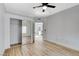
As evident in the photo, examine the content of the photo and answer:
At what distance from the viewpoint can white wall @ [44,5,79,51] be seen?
5.20 metres

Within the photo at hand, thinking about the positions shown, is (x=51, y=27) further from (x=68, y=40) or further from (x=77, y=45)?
(x=77, y=45)

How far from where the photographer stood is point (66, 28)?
6.02 meters

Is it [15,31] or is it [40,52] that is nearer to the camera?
[40,52]

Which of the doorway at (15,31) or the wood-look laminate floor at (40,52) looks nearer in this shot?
the wood-look laminate floor at (40,52)

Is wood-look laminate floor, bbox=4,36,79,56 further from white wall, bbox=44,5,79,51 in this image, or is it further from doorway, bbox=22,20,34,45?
doorway, bbox=22,20,34,45

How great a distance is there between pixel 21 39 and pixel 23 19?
1.59 meters

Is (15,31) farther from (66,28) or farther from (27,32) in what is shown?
(66,28)

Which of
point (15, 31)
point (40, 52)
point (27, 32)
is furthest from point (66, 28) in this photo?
point (15, 31)

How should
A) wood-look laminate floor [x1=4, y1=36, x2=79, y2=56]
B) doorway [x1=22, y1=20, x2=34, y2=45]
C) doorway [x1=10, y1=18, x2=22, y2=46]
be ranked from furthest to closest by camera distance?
doorway [x1=22, y1=20, x2=34, y2=45] → doorway [x1=10, y1=18, x2=22, y2=46] → wood-look laminate floor [x1=4, y1=36, x2=79, y2=56]

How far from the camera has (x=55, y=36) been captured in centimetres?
754

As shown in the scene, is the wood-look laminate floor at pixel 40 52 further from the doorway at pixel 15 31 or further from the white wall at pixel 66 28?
the doorway at pixel 15 31

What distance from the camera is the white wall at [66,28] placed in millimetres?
5199

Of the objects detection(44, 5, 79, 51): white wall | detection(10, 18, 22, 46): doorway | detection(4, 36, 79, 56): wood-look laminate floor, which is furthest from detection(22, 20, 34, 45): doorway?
detection(4, 36, 79, 56): wood-look laminate floor

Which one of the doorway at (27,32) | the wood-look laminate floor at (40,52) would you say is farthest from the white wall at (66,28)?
the doorway at (27,32)
